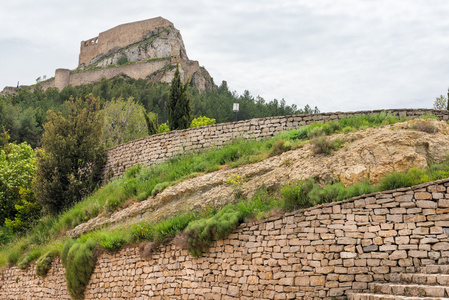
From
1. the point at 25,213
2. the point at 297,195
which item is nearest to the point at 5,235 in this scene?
the point at 25,213

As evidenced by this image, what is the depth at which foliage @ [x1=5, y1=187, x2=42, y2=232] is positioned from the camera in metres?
19.2

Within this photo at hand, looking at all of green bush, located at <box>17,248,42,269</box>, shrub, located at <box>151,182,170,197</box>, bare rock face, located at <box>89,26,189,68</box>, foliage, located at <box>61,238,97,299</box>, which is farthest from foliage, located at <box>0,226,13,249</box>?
bare rock face, located at <box>89,26,189,68</box>

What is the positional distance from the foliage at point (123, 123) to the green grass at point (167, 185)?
1544 centimetres

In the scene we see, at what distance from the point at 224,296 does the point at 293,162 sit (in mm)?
3635

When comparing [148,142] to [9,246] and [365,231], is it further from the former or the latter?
[365,231]

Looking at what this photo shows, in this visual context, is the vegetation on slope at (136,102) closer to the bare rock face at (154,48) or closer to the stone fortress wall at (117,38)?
the bare rock face at (154,48)

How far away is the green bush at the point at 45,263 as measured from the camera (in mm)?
15230

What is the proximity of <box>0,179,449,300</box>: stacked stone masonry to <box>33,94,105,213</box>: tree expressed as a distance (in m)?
7.33

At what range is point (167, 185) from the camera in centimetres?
1438

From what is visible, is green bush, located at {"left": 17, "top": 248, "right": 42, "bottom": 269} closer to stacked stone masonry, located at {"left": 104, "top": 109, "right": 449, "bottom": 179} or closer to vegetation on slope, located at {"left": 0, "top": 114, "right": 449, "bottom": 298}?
vegetation on slope, located at {"left": 0, "top": 114, "right": 449, "bottom": 298}

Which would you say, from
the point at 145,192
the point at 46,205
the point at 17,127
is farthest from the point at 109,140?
the point at 145,192

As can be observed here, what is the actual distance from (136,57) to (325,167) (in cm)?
6128

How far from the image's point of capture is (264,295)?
386 inches

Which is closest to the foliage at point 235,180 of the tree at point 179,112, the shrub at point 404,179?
the shrub at point 404,179
